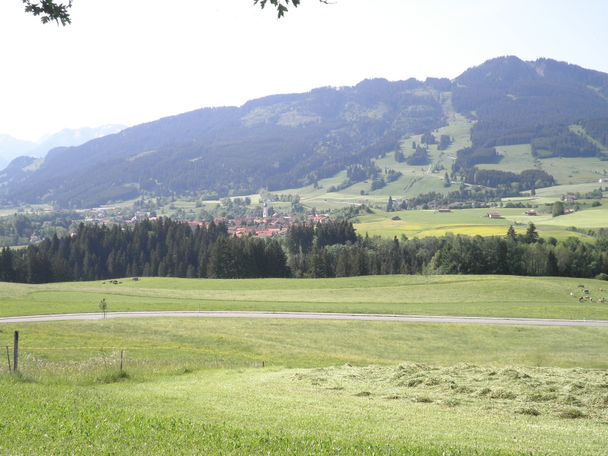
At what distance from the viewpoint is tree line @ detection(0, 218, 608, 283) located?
112m

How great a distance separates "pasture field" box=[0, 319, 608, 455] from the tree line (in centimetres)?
7467

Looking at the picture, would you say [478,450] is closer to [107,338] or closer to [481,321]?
[107,338]

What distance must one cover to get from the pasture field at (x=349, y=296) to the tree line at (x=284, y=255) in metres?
20.0

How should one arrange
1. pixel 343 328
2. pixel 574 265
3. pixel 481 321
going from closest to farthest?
pixel 343 328 → pixel 481 321 → pixel 574 265

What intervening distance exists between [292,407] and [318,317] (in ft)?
128

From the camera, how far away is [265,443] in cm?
1250

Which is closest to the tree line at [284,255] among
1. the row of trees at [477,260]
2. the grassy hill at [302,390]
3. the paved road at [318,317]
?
the row of trees at [477,260]

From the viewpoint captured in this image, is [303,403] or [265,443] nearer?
[265,443]

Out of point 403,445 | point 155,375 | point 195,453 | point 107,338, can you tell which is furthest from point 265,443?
point 107,338

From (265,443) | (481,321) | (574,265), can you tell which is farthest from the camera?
(574,265)

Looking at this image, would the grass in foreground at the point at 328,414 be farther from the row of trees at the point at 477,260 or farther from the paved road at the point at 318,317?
the row of trees at the point at 477,260

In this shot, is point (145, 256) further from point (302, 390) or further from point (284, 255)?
point (302, 390)

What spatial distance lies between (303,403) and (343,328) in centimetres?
3296

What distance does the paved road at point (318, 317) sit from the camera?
5422cm
